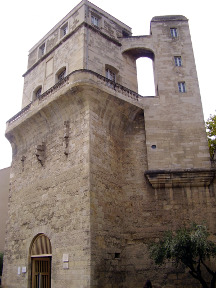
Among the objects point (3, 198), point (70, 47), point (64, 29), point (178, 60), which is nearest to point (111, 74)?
point (70, 47)

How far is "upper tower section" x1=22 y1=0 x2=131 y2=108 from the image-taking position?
16.5m

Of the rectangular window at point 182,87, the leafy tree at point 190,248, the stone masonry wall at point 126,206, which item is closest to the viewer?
the leafy tree at point 190,248

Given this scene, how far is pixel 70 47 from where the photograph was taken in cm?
1716

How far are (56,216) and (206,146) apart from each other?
7.59 m

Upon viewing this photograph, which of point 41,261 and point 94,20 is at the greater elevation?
point 94,20

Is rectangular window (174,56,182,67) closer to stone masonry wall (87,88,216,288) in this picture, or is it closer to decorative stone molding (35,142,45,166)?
stone masonry wall (87,88,216,288)

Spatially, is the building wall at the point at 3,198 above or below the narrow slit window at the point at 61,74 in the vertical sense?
below

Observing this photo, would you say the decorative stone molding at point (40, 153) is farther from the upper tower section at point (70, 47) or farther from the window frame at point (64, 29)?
the window frame at point (64, 29)

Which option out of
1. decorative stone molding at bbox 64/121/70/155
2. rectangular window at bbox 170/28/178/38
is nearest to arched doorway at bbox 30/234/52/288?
decorative stone molding at bbox 64/121/70/155

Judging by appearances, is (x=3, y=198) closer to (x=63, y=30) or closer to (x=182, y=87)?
(x=63, y=30)

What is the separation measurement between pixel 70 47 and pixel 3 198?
13098mm

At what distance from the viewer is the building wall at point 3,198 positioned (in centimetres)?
2386

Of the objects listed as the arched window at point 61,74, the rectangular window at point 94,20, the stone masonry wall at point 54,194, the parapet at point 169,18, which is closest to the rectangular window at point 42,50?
the arched window at point 61,74

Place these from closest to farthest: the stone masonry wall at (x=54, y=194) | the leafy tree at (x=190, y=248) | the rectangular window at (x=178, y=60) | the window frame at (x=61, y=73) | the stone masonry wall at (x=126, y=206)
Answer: the leafy tree at (x=190, y=248), the stone masonry wall at (x=54, y=194), the stone masonry wall at (x=126, y=206), the window frame at (x=61, y=73), the rectangular window at (x=178, y=60)
